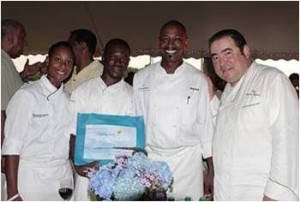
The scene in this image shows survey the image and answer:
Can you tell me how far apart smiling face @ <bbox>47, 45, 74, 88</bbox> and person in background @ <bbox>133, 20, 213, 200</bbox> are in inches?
17.9

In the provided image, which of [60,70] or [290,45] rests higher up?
[290,45]

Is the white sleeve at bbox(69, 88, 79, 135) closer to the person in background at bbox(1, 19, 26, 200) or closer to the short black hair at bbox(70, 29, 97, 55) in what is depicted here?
the person in background at bbox(1, 19, 26, 200)

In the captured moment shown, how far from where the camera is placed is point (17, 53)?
3.23 m

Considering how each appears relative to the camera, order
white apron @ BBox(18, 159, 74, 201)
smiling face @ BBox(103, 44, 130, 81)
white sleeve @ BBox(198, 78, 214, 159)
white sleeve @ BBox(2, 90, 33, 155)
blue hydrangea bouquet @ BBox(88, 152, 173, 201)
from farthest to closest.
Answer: smiling face @ BBox(103, 44, 130, 81) → white sleeve @ BBox(198, 78, 214, 159) → white apron @ BBox(18, 159, 74, 201) → white sleeve @ BBox(2, 90, 33, 155) → blue hydrangea bouquet @ BBox(88, 152, 173, 201)

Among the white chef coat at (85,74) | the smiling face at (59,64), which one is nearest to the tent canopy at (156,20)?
the white chef coat at (85,74)

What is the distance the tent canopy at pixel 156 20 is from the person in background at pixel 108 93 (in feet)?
7.84

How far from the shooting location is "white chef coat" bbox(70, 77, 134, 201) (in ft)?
9.43

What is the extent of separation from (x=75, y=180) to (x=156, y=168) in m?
1.12

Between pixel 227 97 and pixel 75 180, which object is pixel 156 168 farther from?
pixel 75 180

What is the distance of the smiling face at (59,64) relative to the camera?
2.72 meters

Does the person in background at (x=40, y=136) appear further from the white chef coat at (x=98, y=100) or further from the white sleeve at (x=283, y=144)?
the white sleeve at (x=283, y=144)

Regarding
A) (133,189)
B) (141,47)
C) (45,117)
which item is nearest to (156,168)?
(133,189)

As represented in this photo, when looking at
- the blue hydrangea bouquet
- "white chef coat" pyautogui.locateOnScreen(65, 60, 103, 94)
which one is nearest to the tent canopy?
"white chef coat" pyautogui.locateOnScreen(65, 60, 103, 94)

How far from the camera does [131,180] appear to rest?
1894mm
